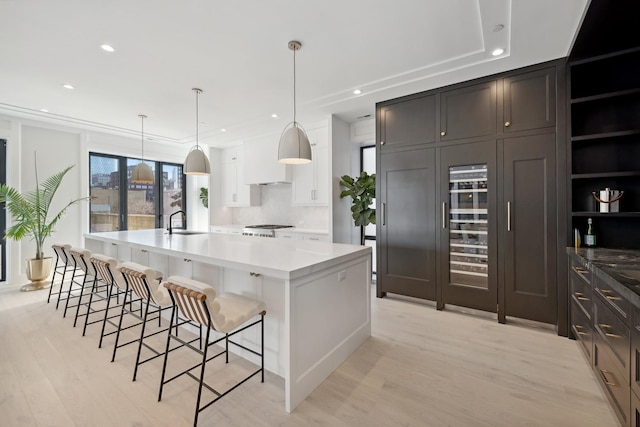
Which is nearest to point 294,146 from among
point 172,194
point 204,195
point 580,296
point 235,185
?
point 580,296

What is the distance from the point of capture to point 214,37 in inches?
99.6

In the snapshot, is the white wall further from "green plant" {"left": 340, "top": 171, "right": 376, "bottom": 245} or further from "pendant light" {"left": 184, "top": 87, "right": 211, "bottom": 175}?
"green plant" {"left": 340, "top": 171, "right": 376, "bottom": 245}

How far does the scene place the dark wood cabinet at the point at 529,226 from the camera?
2.91 metres

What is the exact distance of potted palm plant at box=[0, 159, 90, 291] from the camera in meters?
4.28

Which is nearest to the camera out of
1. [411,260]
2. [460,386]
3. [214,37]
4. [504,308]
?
[460,386]

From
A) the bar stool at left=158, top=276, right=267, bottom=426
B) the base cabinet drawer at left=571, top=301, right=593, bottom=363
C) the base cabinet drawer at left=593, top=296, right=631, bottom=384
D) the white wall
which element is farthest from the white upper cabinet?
the base cabinet drawer at left=593, top=296, right=631, bottom=384

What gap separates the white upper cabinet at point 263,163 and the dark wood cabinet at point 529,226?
3.46 meters

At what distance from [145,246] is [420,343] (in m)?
2.82

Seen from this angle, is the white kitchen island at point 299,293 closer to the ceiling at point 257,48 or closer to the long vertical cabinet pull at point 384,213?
the long vertical cabinet pull at point 384,213

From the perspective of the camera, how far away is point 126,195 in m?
6.19

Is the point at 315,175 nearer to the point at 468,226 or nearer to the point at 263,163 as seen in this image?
the point at 263,163

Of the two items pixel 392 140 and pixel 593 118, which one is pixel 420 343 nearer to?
pixel 392 140

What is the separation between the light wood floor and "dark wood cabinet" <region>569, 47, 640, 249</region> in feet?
3.90

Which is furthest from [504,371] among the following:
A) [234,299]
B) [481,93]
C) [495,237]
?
[481,93]
